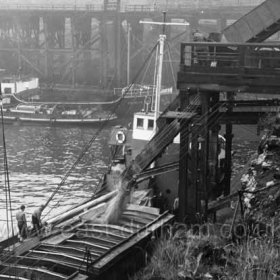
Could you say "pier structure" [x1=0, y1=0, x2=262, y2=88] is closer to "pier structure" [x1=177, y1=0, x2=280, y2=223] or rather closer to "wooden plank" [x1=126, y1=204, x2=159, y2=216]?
"pier structure" [x1=177, y1=0, x2=280, y2=223]

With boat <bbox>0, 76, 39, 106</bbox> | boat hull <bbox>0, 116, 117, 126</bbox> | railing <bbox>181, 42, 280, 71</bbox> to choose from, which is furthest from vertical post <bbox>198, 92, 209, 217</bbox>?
boat <bbox>0, 76, 39, 106</bbox>

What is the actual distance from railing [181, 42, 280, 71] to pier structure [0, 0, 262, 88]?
4931 centimetres

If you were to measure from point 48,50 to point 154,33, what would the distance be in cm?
1546

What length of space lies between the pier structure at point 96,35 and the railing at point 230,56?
162ft

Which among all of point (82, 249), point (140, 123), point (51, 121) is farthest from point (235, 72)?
point (51, 121)

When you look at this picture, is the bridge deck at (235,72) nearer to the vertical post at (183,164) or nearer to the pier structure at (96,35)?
the vertical post at (183,164)

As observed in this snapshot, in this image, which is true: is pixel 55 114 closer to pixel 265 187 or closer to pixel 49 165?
pixel 49 165

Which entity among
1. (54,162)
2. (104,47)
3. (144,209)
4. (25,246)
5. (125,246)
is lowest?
(54,162)

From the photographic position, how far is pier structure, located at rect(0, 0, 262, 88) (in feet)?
214

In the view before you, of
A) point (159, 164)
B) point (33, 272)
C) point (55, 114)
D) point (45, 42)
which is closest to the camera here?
point (33, 272)

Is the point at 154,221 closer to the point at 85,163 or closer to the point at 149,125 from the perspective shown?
the point at 149,125

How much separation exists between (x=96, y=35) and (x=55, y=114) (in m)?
16.1

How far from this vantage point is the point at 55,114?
195 feet

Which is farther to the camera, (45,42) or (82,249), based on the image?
(45,42)
